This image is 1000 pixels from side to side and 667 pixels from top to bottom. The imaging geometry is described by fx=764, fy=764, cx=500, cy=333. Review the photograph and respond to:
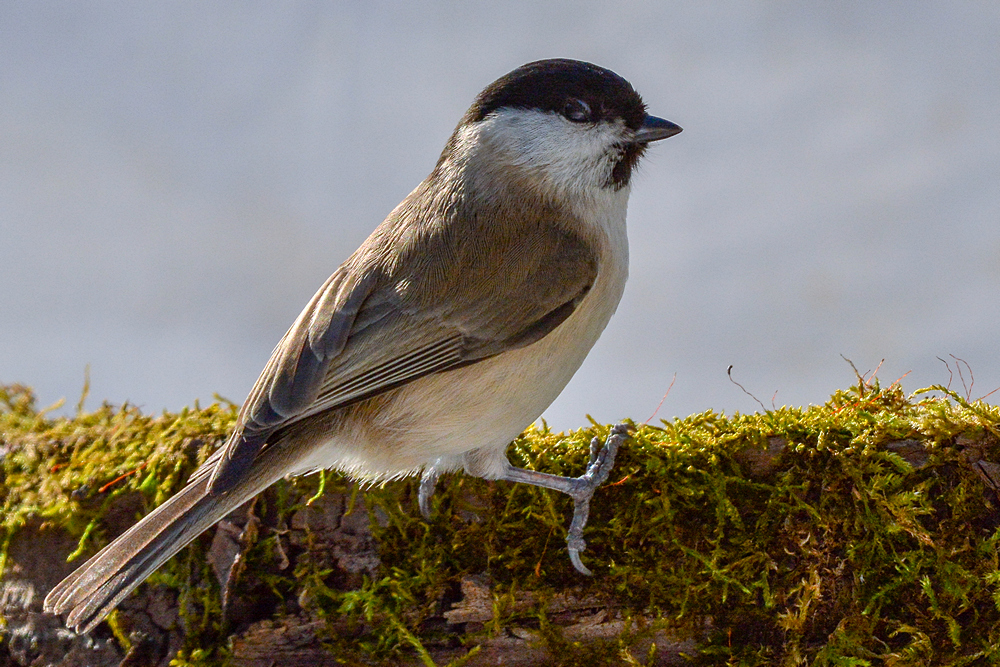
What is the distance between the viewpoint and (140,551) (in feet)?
6.31

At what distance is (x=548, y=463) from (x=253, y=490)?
33.9 inches

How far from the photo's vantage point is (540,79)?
2387 mm

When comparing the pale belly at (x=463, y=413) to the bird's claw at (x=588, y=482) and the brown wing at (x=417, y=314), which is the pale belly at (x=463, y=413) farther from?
the bird's claw at (x=588, y=482)

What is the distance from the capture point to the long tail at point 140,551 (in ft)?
6.31

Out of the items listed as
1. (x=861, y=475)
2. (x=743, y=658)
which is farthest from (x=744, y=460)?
(x=743, y=658)

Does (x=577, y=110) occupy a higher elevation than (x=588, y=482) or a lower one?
higher

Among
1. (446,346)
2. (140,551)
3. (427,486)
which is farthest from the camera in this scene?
(427,486)

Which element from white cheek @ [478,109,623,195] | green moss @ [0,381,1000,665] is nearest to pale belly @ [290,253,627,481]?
green moss @ [0,381,1000,665]

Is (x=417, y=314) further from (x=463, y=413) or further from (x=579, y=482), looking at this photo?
Answer: (x=579, y=482)

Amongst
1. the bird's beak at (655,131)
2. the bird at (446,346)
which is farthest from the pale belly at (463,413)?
the bird's beak at (655,131)

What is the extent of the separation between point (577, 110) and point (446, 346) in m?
0.91

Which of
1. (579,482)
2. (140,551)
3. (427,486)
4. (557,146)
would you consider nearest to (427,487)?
(427,486)

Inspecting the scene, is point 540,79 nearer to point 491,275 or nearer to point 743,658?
point 491,275

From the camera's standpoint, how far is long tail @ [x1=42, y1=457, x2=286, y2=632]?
1923 mm
